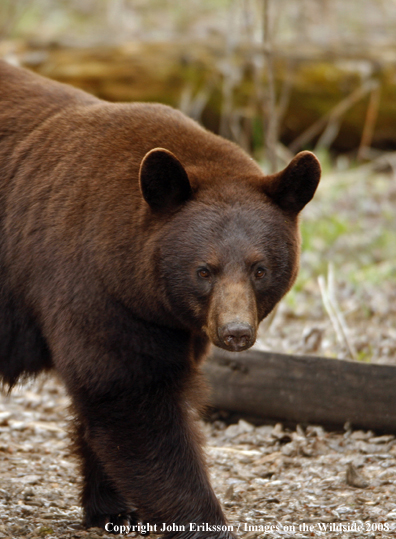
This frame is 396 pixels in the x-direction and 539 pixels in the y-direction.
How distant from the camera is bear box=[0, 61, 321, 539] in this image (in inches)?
129

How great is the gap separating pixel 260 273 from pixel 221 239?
237 mm

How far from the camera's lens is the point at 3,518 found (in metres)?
3.63

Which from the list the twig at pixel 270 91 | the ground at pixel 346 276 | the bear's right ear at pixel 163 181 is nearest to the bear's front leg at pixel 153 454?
the bear's right ear at pixel 163 181

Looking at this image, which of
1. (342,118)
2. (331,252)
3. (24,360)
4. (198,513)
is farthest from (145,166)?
(342,118)

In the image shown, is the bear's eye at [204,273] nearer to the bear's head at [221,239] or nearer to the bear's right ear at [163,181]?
the bear's head at [221,239]

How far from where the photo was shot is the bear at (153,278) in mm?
3271

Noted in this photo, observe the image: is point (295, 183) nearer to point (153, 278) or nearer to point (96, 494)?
point (153, 278)

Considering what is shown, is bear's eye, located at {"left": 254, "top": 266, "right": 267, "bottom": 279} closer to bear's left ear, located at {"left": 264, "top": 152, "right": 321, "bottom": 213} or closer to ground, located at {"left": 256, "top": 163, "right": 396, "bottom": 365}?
bear's left ear, located at {"left": 264, "top": 152, "right": 321, "bottom": 213}

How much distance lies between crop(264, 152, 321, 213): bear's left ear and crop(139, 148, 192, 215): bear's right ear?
0.41 meters

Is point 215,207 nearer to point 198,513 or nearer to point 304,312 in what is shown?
point 198,513

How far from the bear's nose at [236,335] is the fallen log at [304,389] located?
155cm

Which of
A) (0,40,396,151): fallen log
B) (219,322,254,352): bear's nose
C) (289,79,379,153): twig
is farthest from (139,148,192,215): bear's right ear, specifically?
(289,79,379,153): twig

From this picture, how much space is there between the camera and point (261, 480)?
13.8ft

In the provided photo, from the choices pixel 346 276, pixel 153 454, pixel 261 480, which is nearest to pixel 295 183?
pixel 153 454
